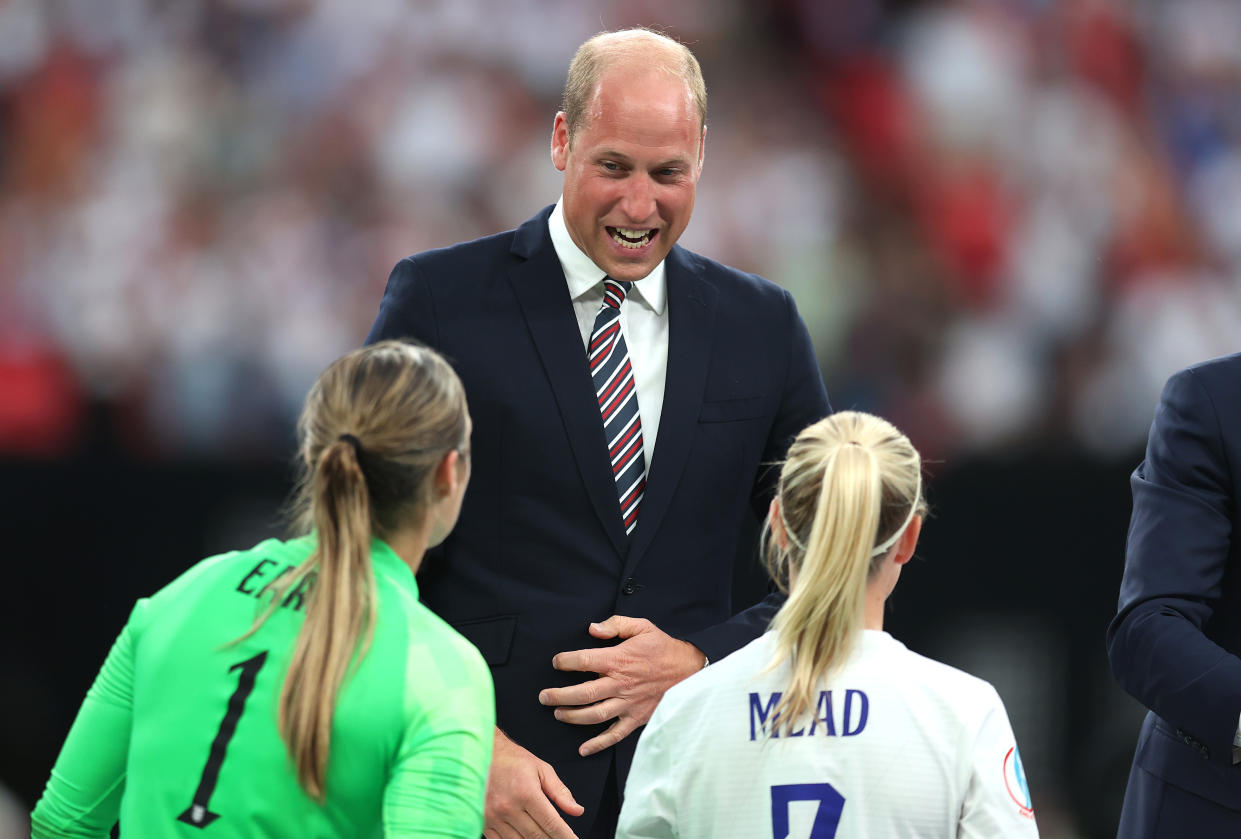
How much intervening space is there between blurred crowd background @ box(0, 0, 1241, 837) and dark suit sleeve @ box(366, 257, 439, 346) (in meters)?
2.53

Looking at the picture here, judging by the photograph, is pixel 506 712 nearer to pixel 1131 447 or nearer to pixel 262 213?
pixel 1131 447

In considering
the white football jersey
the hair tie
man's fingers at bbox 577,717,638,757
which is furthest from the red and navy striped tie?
the white football jersey

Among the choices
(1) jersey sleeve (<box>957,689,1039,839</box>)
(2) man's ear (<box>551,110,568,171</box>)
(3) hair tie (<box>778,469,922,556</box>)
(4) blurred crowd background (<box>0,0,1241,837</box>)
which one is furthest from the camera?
(4) blurred crowd background (<box>0,0,1241,837</box>)

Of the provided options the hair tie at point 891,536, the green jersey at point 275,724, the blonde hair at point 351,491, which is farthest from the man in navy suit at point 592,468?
the green jersey at point 275,724

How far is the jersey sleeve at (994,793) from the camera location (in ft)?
6.33

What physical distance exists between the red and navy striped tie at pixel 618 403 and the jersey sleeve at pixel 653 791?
0.53m

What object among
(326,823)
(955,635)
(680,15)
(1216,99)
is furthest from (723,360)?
(1216,99)

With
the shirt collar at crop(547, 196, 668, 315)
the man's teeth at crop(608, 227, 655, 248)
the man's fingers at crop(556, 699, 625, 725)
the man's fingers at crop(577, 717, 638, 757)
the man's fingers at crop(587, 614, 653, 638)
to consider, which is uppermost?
the man's teeth at crop(608, 227, 655, 248)

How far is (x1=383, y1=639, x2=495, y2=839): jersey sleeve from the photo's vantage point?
5.52 ft

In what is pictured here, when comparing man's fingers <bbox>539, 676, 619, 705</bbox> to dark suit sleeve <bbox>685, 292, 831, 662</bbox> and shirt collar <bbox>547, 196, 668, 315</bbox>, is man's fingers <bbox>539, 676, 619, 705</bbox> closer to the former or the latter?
dark suit sleeve <bbox>685, 292, 831, 662</bbox>

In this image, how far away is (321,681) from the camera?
1.71m

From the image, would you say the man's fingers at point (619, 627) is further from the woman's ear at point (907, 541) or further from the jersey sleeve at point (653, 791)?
the woman's ear at point (907, 541)

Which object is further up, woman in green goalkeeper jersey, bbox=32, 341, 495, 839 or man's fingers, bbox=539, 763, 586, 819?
woman in green goalkeeper jersey, bbox=32, 341, 495, 839

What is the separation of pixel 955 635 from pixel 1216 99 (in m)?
2.98
